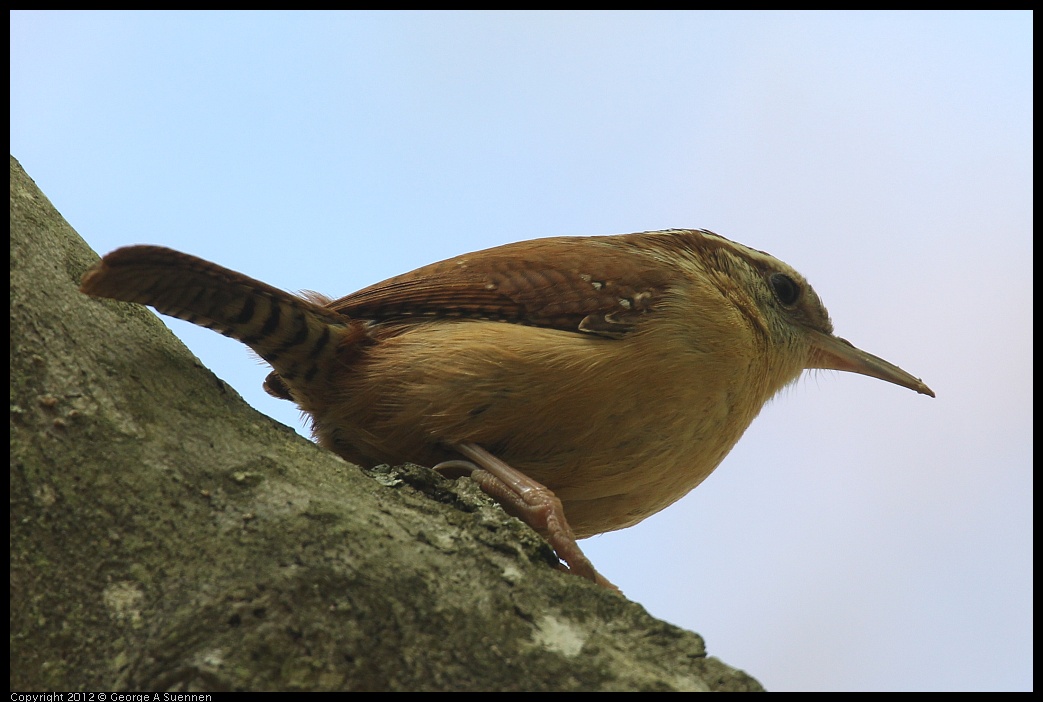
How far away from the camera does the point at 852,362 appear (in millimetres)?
4523

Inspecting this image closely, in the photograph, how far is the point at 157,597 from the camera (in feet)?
6.89

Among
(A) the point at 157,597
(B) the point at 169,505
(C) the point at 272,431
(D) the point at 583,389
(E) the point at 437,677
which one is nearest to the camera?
(E) the point at 437,677

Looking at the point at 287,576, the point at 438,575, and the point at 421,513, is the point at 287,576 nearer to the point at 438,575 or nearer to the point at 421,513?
the point at 438,575

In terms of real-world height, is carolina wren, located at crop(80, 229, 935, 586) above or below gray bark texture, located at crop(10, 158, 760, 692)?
above

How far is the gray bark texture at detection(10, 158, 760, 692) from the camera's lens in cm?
197

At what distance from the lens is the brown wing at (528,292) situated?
357cm

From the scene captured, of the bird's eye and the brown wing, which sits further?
the bird's eye

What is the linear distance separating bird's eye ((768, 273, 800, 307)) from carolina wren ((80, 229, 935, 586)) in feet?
1.71

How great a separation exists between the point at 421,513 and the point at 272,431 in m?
0.54

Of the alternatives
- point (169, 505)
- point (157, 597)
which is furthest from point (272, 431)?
point (157, 597)

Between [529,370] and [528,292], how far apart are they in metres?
0.45

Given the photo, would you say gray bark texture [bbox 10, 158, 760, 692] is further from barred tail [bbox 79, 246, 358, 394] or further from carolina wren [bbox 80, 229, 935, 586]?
carolina wren [bbox 80, 229, 935, 586]

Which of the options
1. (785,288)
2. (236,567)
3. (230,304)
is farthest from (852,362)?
(236,567)

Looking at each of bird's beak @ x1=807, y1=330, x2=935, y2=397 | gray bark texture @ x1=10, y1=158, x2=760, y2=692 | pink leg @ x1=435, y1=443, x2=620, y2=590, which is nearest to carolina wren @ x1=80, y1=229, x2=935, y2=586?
pink leg @ x1=435, y1=443, x2=620, y2=590
